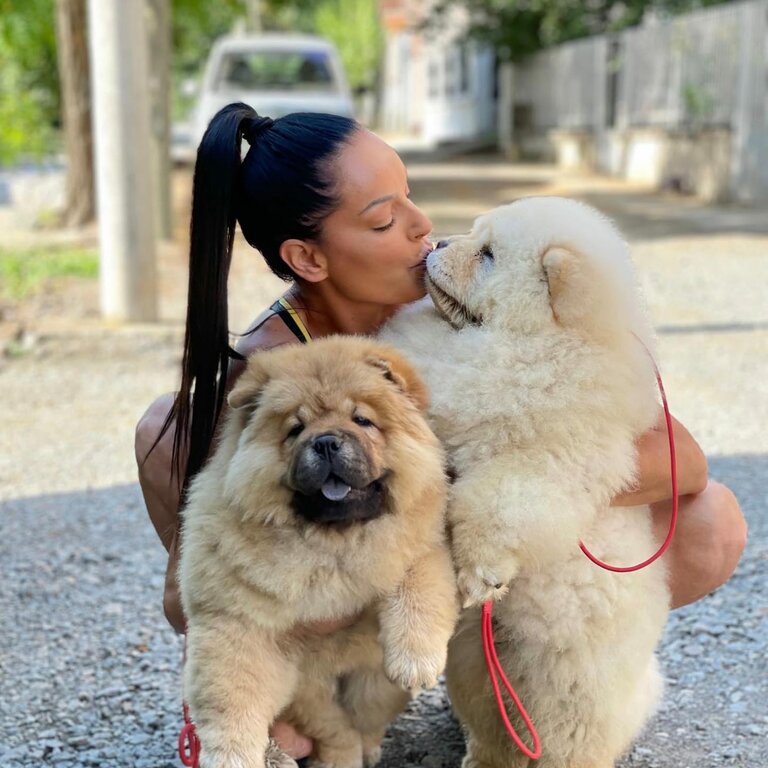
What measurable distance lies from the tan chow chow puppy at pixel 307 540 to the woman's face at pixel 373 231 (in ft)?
1.32

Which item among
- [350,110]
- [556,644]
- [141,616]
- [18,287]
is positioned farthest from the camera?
[350,110]

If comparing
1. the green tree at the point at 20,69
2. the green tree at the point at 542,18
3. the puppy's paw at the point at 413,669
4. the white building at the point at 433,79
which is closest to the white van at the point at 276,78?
the green tree at the point at 20,69

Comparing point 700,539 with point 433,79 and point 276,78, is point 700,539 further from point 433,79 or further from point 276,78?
point 433,79

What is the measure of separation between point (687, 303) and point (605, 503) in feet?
25.0

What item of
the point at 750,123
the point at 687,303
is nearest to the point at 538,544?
the point at 687,303

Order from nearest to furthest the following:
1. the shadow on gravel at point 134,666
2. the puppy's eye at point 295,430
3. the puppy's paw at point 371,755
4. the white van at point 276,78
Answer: the puppy's eye at point 295,430 < the puppy's paw at point 371,755 < the shadow on gravel at point 134,666 < the white van at point 276,78

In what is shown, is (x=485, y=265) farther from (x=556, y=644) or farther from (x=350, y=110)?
(x=350, y=110)

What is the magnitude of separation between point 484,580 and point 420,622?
6.5 inches

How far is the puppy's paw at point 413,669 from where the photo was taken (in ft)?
7.14

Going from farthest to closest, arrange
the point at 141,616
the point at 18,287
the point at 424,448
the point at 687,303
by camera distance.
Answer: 1. the point at 18,287
2. the point at 687,303
3. the point at 141,616
4. the point at 424,448

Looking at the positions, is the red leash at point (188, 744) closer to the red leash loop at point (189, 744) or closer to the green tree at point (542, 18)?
the red leash loop at point (189, 744)

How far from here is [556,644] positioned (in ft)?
8.00

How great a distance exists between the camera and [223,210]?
270cm

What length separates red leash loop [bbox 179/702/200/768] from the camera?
2.59 metres
